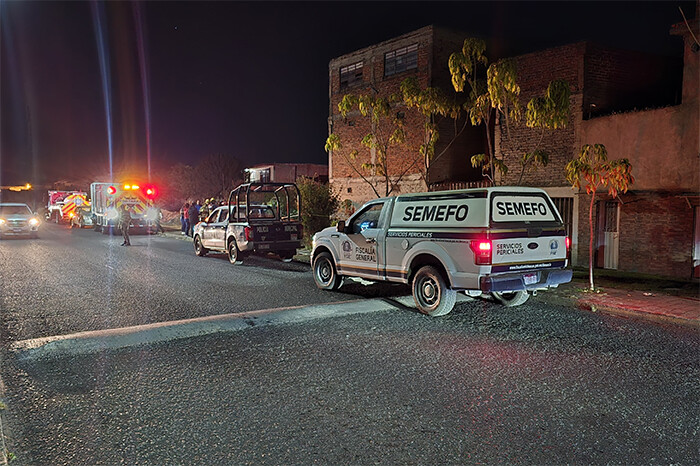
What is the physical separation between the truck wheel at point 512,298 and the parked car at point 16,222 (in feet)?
73.7

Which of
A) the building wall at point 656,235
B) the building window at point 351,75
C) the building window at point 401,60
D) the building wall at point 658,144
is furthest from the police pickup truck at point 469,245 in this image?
the building window at point 351,75

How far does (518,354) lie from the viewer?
6.41 m

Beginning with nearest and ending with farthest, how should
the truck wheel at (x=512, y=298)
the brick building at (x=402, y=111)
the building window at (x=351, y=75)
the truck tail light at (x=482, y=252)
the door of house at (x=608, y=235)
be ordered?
1. the truck tail light at (x=482, y=252)
2. the truck wheel at (x=512, y=298)
3. the door of house at (x=608, y=235)
4. the brick building at (x=402, y=111)
5. the building window at (x=351, y=75)

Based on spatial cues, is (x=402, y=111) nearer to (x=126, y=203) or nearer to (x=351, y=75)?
(x=351, y=75)

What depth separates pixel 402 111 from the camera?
80.3 ft

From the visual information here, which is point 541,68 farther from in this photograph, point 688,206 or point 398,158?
point 398,158

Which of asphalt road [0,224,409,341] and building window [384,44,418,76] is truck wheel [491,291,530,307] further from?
building window [384,44,418,76]

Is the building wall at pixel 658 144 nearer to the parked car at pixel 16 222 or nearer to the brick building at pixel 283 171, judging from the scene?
the parked car at pixel 16 222

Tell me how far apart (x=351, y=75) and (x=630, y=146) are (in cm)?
1684

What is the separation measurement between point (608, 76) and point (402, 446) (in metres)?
15.1

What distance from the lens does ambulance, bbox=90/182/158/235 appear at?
27.3 meters

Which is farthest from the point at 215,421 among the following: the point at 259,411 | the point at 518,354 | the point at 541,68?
the point at 541,68

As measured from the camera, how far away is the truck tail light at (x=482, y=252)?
310 inches

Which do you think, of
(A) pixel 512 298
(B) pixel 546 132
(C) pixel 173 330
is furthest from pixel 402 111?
(C) pixel 173 330
